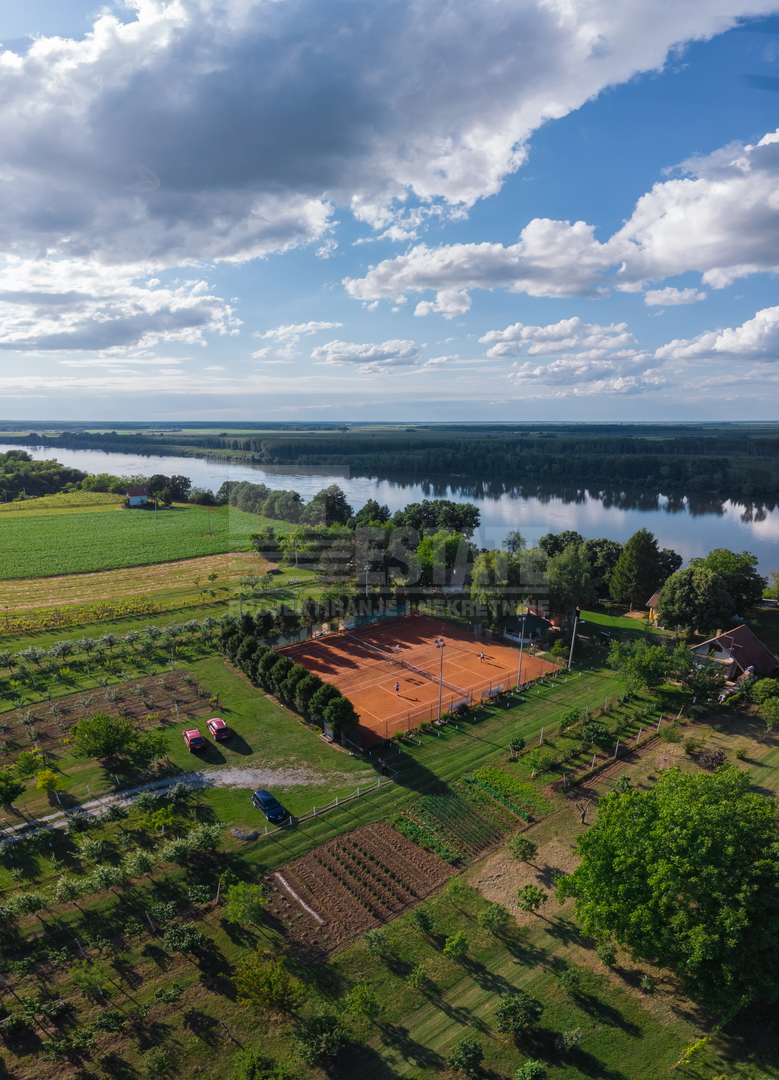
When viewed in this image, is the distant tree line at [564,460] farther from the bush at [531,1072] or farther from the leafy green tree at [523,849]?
the bush at [531,1072]

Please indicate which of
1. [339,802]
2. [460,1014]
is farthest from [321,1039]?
[339,802]

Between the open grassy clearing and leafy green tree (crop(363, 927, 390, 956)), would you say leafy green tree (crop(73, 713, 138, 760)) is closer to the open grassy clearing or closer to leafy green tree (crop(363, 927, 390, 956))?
leafy green tree (crop(363, 927, 390, 956))

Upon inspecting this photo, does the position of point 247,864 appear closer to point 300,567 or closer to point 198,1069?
point 198,1069

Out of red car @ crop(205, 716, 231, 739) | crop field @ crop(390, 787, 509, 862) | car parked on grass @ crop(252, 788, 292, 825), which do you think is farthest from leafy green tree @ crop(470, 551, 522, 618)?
car parked on grass @ crop(252, 788, 292, 825)

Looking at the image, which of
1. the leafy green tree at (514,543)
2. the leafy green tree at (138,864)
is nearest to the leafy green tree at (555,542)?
the leafy green tree at (514,543)

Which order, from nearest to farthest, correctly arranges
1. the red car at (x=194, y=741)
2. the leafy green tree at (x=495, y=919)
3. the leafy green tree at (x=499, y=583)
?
1. the leafy green tree at (x=495, y=919)
2. the red car at (x=194, y=741)
3. the leafy green tree at (x=499, y=583)

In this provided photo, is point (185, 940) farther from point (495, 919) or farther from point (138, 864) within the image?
point (495, 919)
